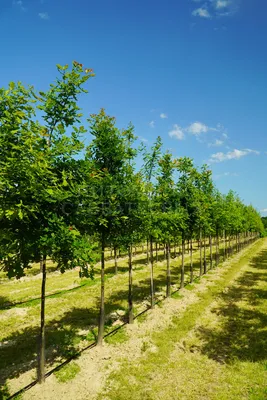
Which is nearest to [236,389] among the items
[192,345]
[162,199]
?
[192,345]

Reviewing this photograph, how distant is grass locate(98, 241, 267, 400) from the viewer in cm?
1013

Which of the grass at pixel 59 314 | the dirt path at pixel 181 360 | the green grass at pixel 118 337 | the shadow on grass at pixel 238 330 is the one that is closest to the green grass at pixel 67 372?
the dirt path at pixel 181 360

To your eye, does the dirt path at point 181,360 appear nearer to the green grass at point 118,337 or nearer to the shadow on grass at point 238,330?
the shadow on grass at point 238,330

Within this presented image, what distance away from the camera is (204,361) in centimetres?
1233

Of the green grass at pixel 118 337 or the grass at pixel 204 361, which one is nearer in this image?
the grass at pixel 204 361

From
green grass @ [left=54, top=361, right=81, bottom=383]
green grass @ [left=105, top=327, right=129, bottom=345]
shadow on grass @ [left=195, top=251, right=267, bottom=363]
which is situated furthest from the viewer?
green grass @ [left=105, top=327, right=129, bottom=345]

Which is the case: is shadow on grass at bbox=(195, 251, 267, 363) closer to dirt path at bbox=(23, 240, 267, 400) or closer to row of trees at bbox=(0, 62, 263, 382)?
dirt path at bbox=(23, 240, 267, 400)

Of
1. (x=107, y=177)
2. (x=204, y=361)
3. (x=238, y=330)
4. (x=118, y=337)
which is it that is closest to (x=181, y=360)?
(x=204, y=361)

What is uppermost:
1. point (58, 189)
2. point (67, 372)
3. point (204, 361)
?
point (58, 189)

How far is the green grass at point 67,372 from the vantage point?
427 inches

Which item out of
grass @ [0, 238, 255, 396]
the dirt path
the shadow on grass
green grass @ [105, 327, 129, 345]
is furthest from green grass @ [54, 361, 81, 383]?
the shadow on grass

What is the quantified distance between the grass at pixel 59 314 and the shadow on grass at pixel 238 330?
4.64 metres

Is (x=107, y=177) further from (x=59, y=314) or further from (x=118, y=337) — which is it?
(x=59, y=314)

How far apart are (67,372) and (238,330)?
32.4ft
